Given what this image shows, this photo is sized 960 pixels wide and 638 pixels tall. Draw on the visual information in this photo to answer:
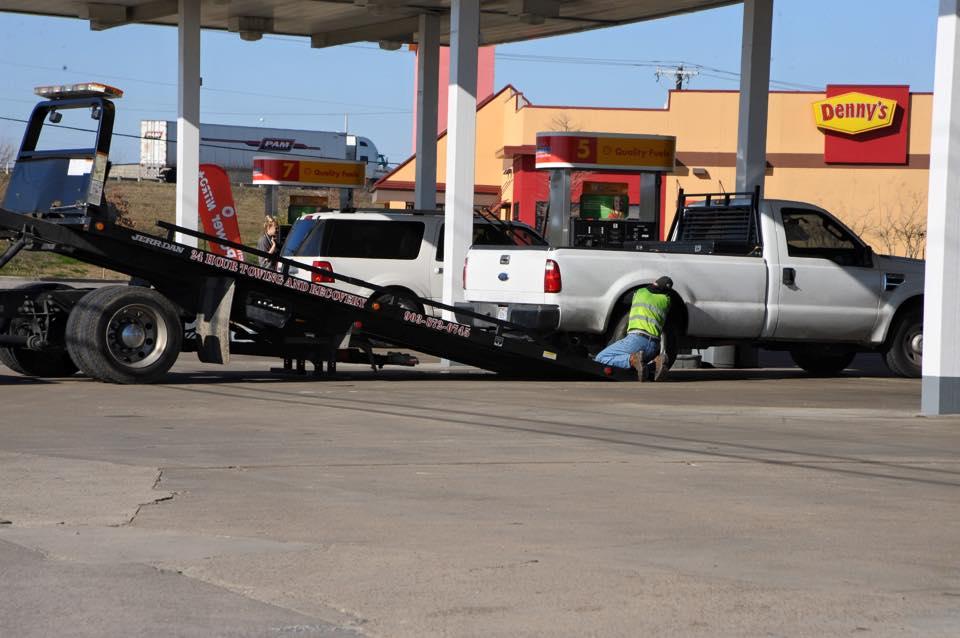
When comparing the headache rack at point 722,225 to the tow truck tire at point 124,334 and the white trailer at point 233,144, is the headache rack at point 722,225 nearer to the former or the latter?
the tow truck tire at point 124,334

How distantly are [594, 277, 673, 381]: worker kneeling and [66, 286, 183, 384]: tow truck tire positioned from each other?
4802mm

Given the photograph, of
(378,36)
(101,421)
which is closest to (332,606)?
(101,421)

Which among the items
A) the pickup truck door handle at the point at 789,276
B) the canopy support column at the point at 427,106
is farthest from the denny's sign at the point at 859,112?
the pickup truck door handle at the point at 789,276

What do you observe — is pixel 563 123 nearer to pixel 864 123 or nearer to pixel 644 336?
pixel 864 123

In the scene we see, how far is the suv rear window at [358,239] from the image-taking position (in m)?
20.6

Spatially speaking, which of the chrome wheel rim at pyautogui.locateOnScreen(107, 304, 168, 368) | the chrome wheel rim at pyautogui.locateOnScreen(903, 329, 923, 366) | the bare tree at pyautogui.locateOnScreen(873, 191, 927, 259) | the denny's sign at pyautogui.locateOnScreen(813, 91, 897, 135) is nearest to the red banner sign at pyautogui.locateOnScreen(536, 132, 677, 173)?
the chrome wheel rim at pyautogui.locateOnScreen(903, 329, 923, 366)

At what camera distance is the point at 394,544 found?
271 inches

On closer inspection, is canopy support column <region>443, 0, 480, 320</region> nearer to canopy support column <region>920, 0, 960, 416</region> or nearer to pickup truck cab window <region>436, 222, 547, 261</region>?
pickup truck cab window <region>436, 222, 547, 261</region>

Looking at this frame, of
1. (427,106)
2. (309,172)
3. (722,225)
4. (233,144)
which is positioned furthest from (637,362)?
(233,144)

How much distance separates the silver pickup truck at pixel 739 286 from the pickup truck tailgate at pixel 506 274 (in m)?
0.01

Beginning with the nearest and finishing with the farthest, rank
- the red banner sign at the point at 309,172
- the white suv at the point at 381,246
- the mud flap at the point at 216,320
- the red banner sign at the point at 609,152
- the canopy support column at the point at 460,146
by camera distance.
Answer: the mud flap at the point at 216,320 → the canopy support column at the point at 460,146 → the white suv at the point at 381,246 → the red banner sign at the point at 609,152 → the red banner sign at the point at 309,172

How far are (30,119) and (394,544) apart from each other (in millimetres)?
10234

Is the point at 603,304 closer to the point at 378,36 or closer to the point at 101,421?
the point at 101,421

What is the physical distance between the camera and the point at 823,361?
62.8ft
